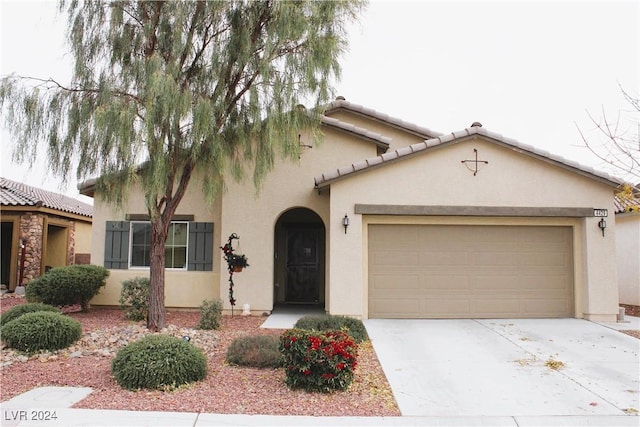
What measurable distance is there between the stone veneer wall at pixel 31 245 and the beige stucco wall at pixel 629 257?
18.5 meters

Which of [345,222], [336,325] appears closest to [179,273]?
[345,222]

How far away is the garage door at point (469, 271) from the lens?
33.2ft

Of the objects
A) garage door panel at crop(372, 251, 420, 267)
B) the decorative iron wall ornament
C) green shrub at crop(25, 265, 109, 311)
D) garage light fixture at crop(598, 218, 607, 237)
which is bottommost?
green shrub at crop(25, 265, 109, 311)

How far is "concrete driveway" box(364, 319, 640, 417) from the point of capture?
5211 mm

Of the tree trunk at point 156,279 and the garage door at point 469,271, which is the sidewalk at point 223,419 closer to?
the tree trunk at point 156,279

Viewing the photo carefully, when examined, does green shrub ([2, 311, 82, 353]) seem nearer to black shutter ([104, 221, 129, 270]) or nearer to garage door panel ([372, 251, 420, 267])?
black shutter ([104, 221, 129, 270])

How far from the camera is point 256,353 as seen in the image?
21.7ft

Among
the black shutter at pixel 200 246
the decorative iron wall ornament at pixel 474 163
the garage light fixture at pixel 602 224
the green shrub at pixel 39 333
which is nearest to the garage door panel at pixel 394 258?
the decorative iron wall ornament at pixel 474 163

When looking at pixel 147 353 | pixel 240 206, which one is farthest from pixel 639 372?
pixel 240 206

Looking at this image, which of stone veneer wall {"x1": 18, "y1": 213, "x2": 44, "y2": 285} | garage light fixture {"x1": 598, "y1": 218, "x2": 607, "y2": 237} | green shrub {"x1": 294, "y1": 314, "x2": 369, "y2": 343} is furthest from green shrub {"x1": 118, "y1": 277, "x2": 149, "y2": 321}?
garage light fixture {"x1": 598, "y1": 218, "x2": 607, "y2": 237}

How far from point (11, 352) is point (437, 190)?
8328 millimetres

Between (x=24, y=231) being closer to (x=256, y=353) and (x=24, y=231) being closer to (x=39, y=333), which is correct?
(x=39, y=333)

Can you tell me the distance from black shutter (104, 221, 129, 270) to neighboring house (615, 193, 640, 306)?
13.2 m

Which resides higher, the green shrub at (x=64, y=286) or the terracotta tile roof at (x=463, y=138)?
the terracotta tile roof at (x=463, y=138)
